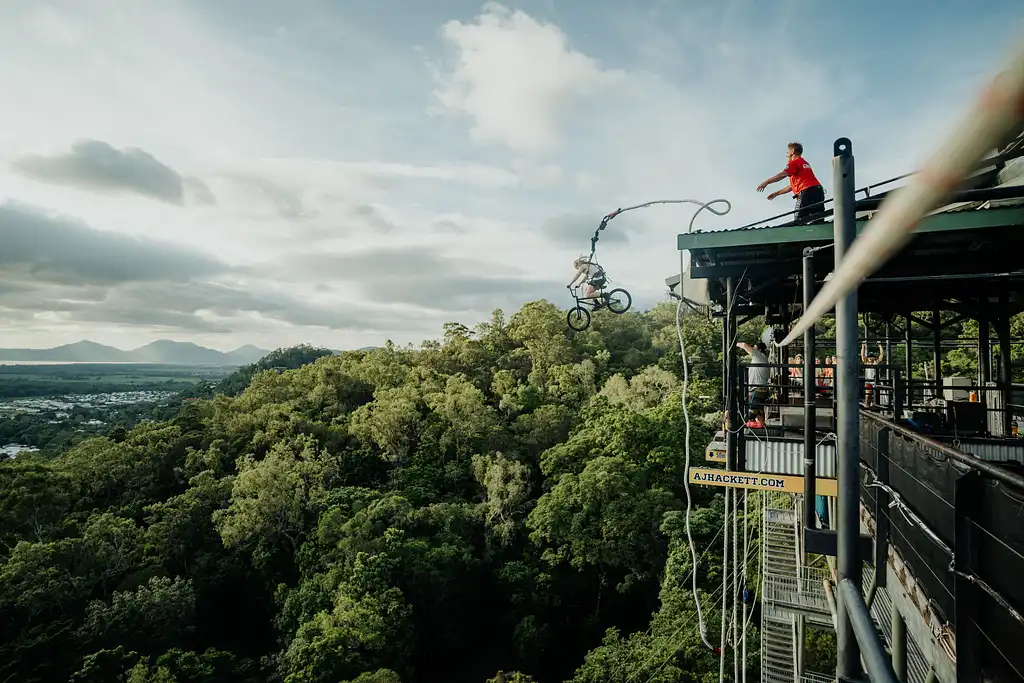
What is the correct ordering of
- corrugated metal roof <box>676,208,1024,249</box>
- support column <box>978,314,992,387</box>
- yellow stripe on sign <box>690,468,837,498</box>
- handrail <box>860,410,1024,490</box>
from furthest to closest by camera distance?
support column <box>978,314,992,387</box> < yellow stripe on sign <box>690,468,837,498</box> < corrugated metal roof <box>676,208,1024,249</box> < handrail <box>860,410,1024,490</box>

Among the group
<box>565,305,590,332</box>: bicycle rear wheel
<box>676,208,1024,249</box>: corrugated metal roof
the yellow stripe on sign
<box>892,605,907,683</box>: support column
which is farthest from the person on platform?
<box>565,305,590,332</box>: bicycle rear wheel

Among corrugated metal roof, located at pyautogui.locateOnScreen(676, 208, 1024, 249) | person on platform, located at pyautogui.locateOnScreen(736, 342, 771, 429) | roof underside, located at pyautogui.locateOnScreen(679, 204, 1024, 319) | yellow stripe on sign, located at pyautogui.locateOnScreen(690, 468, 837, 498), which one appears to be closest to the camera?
corrugated metal roof, located at pyautogui.locateOnScreen(676, 208, 1024, 249)

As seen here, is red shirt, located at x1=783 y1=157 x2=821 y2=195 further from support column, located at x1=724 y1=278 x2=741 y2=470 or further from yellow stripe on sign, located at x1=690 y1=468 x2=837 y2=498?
yellow stripe on sign, located at x1=690 y1=468 x2=837 y2=498

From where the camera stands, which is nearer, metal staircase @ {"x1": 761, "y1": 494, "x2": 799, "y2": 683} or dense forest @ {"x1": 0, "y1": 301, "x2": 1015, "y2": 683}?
metal staircase @ {"x1": 761, "y1": 494, "x2": 799, "y2": 683}

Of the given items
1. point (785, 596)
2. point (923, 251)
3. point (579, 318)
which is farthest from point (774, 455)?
point (785, 596)

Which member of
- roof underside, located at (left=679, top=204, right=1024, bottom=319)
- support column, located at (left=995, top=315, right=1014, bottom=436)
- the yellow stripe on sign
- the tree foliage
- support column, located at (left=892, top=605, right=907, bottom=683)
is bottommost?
the tree foliage

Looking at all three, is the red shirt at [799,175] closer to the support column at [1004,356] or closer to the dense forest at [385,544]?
the support column at [1004,356]
